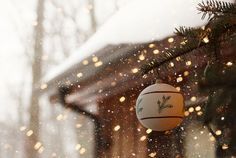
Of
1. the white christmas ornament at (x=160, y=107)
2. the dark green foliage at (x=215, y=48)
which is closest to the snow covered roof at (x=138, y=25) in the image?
the white christmas ornament at (x=160, y=107)

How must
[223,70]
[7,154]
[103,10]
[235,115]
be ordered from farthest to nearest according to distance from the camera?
[103,10], [7,154], [235,115], [223,70]

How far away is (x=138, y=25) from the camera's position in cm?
182

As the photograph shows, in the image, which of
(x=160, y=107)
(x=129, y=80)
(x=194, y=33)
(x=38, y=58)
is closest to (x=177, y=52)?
(x=194, y=33)

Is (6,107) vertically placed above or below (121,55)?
below

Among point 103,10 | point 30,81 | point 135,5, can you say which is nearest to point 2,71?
point 30,81

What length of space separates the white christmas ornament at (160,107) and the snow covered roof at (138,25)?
0.69m

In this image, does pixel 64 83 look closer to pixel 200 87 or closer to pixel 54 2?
pixel 54 2

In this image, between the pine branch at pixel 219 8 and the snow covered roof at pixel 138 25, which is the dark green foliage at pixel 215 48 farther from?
the snow covered roof at pixel 138 25

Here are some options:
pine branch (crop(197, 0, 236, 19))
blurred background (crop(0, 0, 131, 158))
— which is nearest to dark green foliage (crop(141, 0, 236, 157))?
pine branch (crop(197, 0, 236, 19))

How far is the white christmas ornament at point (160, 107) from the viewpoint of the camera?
1106mm

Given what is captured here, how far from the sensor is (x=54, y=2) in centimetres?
184

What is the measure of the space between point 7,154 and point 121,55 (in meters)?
0.56

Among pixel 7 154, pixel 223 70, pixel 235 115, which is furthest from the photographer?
pixel 7 154

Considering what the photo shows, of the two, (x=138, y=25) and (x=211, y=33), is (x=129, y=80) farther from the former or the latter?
(x=211, y=33)
